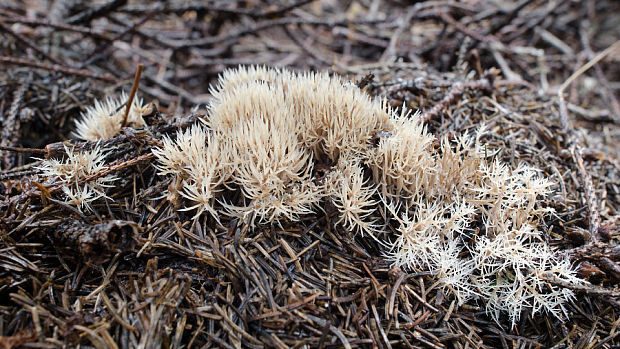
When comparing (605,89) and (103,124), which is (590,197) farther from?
(103,124)

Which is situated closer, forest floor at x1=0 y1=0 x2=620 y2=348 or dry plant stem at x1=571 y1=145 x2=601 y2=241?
forest floor at x1=0 y1=0 x2=620 y2=348

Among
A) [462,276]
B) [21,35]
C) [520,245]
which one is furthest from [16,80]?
[520,245]

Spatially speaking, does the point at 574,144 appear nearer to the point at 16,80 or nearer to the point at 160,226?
the point at 160,226

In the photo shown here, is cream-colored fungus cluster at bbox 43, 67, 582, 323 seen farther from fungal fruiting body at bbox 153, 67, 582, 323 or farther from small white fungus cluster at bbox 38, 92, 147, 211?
small white fungus cluster at bbox 38, 92, 147, 211

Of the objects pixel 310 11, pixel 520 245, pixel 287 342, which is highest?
pixel 310 11

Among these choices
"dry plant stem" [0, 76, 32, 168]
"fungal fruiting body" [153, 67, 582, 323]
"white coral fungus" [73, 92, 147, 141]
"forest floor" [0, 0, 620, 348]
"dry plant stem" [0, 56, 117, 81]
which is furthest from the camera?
"dry plant stem" [0, 56, 117, 81]

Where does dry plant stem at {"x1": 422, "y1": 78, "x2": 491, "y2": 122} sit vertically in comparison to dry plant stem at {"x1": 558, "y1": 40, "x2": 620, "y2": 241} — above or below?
above

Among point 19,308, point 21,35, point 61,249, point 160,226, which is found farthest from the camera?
point 21,35

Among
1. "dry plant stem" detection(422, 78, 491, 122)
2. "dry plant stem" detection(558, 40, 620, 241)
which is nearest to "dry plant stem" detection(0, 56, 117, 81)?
"dry plant stem" detection(422, 78, 491, 122)

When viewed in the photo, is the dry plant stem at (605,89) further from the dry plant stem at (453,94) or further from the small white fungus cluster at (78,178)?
the small white fungus cluster at (78,178)
